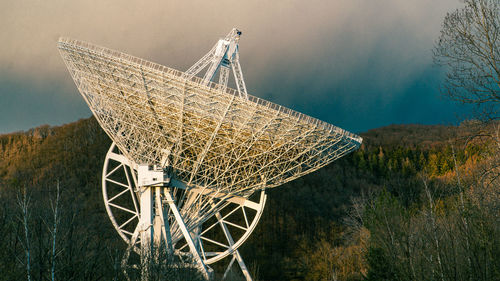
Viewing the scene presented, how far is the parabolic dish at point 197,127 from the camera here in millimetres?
22984

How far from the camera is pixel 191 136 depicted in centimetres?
2606

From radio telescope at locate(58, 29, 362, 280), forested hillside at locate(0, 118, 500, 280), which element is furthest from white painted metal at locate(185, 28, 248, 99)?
forested hillside at locate(0, 118, 500, 280)

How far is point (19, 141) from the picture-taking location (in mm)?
104625

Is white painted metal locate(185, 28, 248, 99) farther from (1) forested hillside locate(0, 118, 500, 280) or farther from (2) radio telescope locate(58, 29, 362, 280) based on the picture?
(1) forested hillside locate(0, 118, 500, 280)

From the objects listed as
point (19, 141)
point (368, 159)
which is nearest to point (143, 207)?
point (368, 159)

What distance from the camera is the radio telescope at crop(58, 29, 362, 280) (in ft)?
76.0

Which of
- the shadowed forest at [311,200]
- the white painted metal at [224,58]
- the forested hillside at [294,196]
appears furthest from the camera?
the forested hillside at [294,196]

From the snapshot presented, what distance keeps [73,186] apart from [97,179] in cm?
491

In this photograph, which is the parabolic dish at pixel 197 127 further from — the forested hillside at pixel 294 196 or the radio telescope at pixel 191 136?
the forested hillside at pixel 294 196

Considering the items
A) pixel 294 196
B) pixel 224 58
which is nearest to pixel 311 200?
pixel 294 196

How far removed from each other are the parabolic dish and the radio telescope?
0.06 metres

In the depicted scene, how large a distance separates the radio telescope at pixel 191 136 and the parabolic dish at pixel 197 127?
0.19ft

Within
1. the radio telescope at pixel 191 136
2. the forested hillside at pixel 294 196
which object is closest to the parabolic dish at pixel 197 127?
the radio telescope at pixel 191 136

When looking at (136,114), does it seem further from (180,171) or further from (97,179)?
(97,179)
